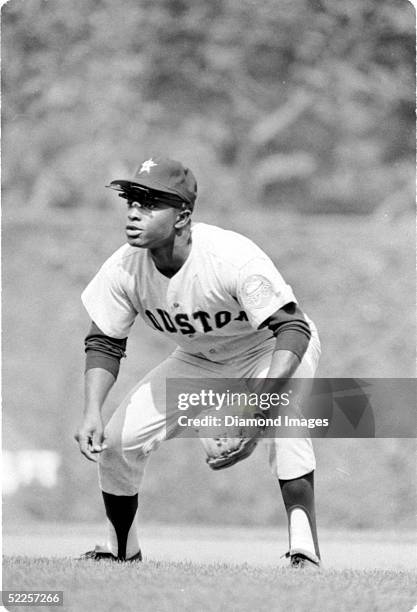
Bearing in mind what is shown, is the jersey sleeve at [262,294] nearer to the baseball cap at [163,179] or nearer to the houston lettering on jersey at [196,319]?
the houston lettering on jersey at [196,319]

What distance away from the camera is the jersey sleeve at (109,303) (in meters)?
3.36

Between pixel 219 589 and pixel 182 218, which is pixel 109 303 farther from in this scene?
pixel 219 589

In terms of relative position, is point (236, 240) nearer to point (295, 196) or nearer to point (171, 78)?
point (171, 78)

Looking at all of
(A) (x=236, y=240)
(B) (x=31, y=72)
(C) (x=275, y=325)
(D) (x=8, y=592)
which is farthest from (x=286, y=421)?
(B) (x=31, y=72)

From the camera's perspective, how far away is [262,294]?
3131 millimetres

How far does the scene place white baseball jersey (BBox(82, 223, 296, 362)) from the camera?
10.6 ft

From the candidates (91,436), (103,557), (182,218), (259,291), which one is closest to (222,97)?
(182,218)

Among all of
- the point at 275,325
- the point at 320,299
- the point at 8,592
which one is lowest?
A: the point at 8,592

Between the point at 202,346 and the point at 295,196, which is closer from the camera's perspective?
the point at 202,346

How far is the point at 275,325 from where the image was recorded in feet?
10.3

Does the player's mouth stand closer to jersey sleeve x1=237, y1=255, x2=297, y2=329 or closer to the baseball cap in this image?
the baseball cap

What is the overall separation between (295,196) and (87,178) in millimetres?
1257

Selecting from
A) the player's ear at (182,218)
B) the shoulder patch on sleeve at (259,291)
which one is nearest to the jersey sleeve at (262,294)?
the shoulder patch on sleeve at (259,291)
